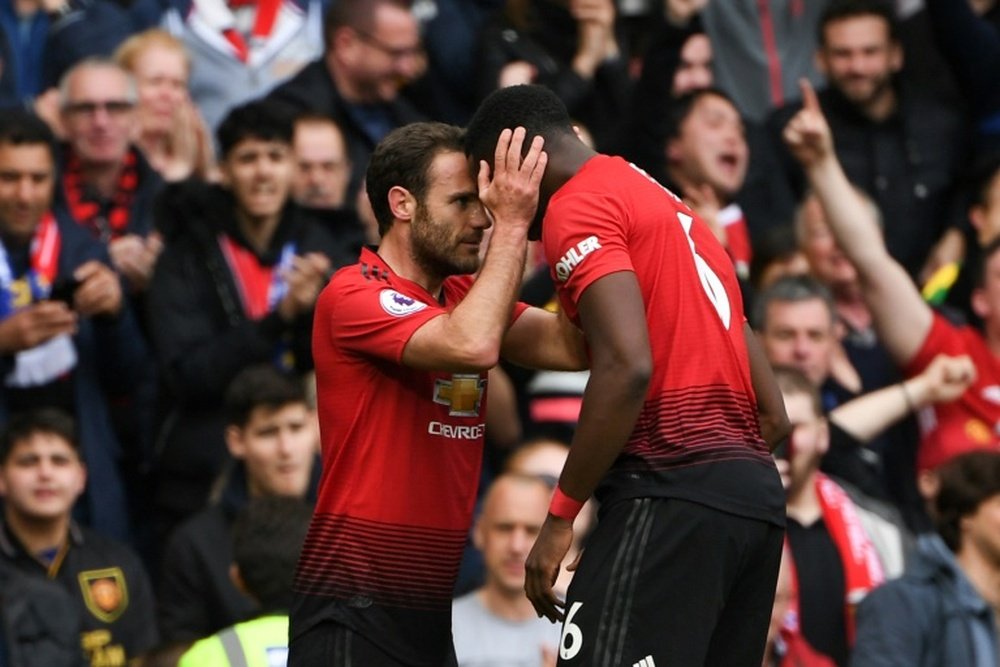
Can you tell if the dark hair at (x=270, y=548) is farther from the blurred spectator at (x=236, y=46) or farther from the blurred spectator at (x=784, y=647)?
the blurred spectator at (x=236, y=46)

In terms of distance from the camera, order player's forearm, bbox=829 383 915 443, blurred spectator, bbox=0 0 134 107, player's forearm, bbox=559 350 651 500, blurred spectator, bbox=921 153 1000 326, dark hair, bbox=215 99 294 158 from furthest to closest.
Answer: blurred spectator, bbox=0 0 134 107 → blurred spectator, bbox=921 153 1000 326 → dark hair, bbox=215 99 294 158 → player's forearm, bbox=829 383 915 443 → player's forearm, bbox=559 350 651 500

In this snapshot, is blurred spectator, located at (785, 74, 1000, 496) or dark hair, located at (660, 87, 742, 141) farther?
dark hair, located at (660, 87, 742, 141)

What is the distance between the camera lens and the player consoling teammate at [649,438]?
5289mm

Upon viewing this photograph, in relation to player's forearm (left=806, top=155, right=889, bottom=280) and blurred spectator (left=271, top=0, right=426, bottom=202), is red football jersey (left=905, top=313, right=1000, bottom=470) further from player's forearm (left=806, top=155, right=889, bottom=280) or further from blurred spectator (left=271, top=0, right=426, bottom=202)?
blurred spectator (left=271, top=0, right=426, bottom=202)

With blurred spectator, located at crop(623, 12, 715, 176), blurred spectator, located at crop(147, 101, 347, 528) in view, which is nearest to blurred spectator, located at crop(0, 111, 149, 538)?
blurred spectator, located at crop(147, 101, 347, 528)

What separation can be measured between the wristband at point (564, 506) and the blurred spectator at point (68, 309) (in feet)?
13.2

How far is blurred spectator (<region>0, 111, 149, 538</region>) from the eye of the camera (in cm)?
910

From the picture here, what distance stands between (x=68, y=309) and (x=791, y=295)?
3119 millimetres

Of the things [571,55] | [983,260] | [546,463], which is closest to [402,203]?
[546,463]

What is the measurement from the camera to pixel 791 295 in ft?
30.1

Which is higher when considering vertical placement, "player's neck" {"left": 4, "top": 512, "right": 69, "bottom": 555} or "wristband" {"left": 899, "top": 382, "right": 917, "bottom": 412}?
"wristband" {"left": 899, "top": 382, "right": 917, "bottom": 412}

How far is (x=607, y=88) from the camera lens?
1138cm

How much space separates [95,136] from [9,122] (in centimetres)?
66

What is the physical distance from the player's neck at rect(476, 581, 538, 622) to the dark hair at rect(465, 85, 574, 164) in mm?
2699
